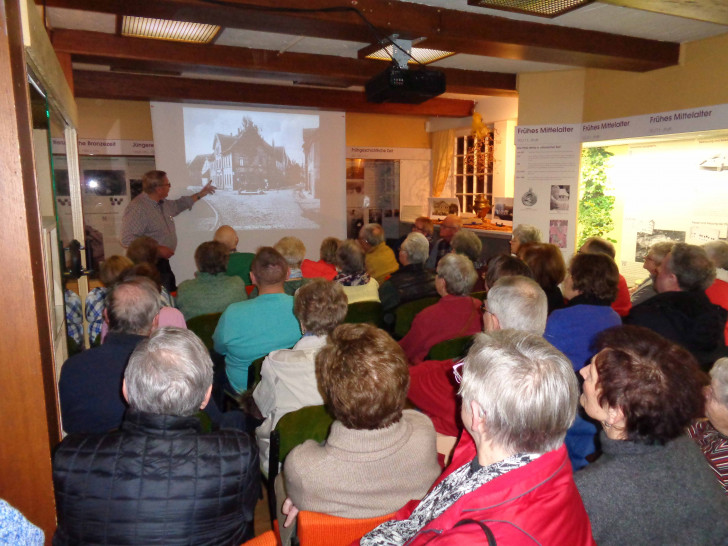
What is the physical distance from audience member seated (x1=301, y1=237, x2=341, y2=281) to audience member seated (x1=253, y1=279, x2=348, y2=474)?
1.78m

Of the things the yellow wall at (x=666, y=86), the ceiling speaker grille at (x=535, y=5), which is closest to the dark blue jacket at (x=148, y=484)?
the ceiling speaker grille at (x=535, y=5)

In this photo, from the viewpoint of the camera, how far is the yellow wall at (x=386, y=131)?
9539mm

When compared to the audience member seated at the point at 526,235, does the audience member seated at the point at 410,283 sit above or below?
below

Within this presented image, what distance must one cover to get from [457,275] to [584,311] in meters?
0.76

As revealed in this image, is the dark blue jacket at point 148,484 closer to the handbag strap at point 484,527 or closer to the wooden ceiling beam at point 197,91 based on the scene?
the handbag strap at point 484,527

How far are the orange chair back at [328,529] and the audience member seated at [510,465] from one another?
77 mm

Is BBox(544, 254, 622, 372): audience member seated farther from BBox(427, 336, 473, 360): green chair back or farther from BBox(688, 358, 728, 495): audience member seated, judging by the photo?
BBox(688, 358, 728, 495): audience member seated

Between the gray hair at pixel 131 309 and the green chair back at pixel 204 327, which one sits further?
the green chair back at pixel 204 327

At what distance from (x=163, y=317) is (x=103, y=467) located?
1.46 metres

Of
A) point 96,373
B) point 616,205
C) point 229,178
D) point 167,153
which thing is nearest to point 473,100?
point 616,205

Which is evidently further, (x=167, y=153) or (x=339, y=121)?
(x=339, y=121)

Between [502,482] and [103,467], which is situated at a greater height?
[502,482]

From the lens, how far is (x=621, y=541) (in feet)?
3.94

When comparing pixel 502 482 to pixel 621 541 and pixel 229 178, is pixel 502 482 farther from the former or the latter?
pixel 229 178
